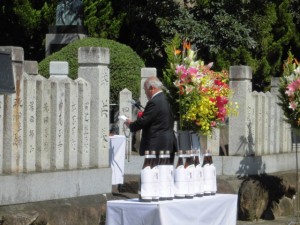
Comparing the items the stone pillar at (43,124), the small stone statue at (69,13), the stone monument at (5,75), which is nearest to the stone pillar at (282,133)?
the small stone statue at (69,13)

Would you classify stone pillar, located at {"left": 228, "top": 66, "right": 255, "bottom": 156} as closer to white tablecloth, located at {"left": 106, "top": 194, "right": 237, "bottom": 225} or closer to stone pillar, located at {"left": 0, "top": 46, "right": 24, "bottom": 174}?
stone pillar, located at {"left": 0, "top": 46, "right": 24, "bottom": 174}

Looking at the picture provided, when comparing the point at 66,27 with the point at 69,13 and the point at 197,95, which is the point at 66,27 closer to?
the point at 69,13

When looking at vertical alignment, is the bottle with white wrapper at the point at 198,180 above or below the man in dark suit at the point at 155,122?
below

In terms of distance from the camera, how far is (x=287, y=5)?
2600cm

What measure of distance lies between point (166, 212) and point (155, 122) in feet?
6.25

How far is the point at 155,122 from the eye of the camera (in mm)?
11586

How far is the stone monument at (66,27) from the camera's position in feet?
70.9

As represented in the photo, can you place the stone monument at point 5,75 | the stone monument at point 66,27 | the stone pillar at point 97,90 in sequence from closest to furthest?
the stone monument at point 5,75, the stone pillar at point 97,90, the stone monument at point 66,27

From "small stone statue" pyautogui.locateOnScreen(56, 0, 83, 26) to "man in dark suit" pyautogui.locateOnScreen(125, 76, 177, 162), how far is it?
1031 cm

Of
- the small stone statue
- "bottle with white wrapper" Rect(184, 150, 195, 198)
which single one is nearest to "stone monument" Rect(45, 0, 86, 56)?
the small stone statue

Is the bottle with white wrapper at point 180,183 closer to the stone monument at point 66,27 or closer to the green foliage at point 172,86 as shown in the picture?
the green foliage at point 172,86

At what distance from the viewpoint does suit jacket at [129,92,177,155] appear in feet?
37.6

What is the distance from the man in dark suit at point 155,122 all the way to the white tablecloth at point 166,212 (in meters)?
0.94

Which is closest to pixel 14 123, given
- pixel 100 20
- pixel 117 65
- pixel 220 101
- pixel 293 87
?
pixel 220 101
